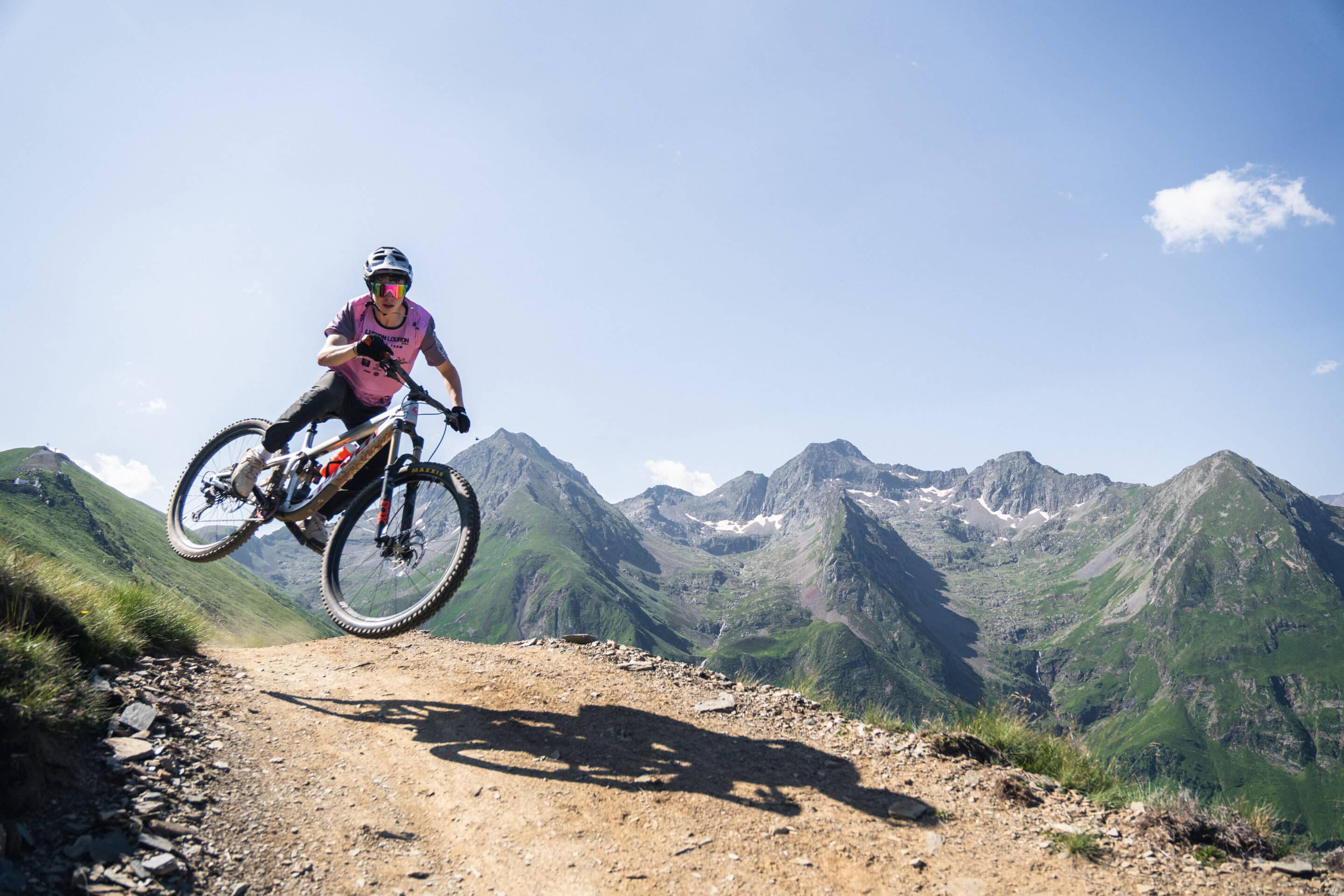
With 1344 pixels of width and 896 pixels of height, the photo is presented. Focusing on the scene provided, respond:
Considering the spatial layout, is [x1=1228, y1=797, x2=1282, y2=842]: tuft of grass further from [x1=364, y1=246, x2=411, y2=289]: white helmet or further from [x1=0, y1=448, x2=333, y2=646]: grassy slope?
[x1=0, y1=448, x2=333, y2=646]: grassy slope

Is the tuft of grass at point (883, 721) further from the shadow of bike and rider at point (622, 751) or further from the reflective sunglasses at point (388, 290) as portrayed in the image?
the reflective sunglasses at point (388, 290)

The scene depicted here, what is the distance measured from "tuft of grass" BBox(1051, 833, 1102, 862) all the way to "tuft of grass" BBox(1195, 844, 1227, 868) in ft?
3.47

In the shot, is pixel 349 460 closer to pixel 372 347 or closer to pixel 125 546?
pixel 372 347

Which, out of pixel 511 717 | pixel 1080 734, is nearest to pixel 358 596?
pixel 511 717

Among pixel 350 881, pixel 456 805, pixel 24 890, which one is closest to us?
pixel 24 890

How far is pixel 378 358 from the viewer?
902cm

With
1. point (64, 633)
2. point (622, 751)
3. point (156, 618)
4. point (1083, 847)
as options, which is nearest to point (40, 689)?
point (64, 633)

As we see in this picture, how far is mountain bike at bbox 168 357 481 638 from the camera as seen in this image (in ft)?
29.3

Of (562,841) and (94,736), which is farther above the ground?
(94,736)

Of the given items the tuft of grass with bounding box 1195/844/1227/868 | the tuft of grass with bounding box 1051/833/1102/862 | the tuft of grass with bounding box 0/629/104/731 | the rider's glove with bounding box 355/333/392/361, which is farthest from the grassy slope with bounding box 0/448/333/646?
the tuft of grass with bounding box 1195/844/1227/868

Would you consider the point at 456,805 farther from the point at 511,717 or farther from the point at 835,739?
the point at 835,739

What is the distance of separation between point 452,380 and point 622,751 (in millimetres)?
6563

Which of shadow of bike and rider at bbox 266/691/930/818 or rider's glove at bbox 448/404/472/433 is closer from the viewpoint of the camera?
shadow of bike and rider at bbox 266/691/930/818

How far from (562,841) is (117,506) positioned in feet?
403
